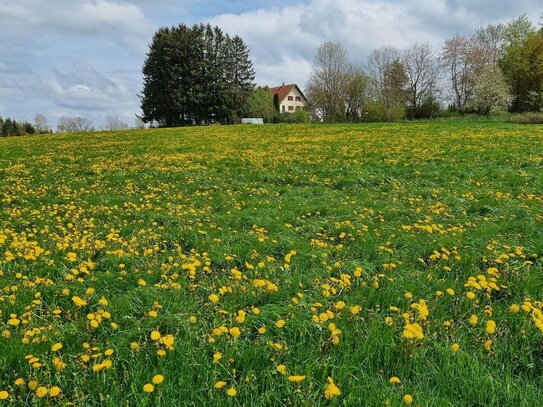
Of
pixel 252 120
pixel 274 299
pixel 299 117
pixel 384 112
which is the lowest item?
pixel 274 299

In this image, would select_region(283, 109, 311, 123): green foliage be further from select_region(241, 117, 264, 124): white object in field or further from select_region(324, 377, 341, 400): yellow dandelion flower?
select_region(324, 377, 341, 400): yellow dandelion flower

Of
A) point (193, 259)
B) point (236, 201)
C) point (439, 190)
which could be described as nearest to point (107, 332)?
point (193, 259)

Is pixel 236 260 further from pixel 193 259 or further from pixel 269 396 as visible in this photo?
pixel 269 396

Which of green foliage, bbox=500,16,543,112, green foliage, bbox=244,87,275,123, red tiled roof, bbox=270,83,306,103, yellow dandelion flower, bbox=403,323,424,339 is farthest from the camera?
red tiled roof, bbox=270,83,306,103

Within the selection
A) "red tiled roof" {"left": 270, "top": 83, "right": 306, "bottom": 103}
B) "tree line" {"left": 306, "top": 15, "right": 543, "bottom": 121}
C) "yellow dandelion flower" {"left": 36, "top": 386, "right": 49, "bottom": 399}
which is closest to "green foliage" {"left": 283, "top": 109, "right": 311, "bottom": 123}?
"tree line" {"left": 306, "top": 15, "right": 543, "bottom": 121}

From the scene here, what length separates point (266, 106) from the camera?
203 ft

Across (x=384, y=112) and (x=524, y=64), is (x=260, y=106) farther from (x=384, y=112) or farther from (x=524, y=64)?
(x=524, y=64)

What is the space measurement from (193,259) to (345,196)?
5484 mm

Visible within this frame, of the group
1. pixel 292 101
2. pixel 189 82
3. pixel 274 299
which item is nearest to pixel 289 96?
pixel 292 101

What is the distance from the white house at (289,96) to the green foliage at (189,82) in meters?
41.8

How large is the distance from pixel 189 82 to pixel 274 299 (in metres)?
58.9

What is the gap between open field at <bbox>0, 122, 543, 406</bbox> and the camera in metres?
2.80

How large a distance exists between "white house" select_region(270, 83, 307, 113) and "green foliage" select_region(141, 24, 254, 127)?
41.8 meters

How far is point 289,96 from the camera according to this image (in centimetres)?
10438
